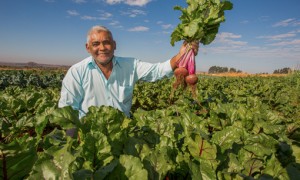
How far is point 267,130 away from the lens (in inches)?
81.4

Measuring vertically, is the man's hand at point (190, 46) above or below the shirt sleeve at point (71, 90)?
above

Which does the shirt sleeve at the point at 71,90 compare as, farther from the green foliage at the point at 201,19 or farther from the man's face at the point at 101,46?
the green foliage at the point at 201,19

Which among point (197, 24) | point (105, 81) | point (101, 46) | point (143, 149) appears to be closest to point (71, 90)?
point (105, 81)

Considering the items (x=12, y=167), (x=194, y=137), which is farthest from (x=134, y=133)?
(x=12, y=167)

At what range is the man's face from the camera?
3793 mm

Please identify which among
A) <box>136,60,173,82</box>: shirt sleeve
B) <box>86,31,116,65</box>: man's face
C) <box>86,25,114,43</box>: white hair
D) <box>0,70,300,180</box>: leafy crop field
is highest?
<box>86,25,114,43</box>: white hair

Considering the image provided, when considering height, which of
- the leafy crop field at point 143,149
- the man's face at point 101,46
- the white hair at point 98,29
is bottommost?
the leafy crop field at point 143,149

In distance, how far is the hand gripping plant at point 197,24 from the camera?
10.4 ft

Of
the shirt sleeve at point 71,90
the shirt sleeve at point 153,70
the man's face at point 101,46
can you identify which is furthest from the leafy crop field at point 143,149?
the man's face at point 101,46

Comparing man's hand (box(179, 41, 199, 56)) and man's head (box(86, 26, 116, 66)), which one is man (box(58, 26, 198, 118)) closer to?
man's head (box(86, 26, 116, 66))

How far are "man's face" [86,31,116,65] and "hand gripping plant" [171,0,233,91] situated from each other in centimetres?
98

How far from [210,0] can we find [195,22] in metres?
0.44

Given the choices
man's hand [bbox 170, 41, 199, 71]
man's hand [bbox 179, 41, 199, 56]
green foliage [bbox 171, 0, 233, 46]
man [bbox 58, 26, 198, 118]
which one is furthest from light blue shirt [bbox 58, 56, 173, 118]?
green foliage [bbox 171, 0, 233, 46]

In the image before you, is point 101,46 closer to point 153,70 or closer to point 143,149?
point 153,70
